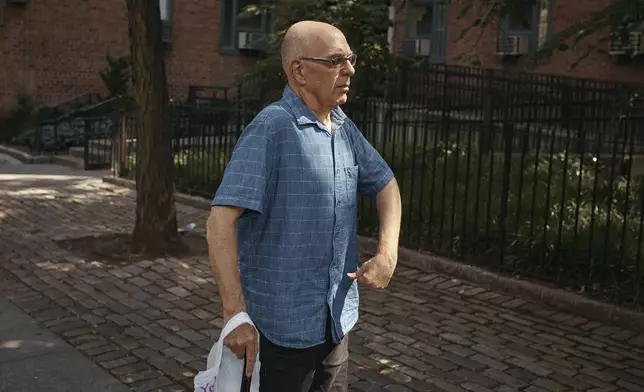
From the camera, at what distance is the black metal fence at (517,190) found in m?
6.43

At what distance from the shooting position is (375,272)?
2.74m

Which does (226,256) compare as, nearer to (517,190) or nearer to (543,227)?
(543,227)

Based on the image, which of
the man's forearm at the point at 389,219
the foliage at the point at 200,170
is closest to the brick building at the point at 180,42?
the foliage at the point at 200,170

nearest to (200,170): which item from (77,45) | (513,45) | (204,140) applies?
(204,140)

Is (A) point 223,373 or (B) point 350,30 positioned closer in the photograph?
(A) point 223,373

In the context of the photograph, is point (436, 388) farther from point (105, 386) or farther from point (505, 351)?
point (105, 386)

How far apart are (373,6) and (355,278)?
732cm

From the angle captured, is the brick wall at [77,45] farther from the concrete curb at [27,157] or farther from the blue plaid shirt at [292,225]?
the blue plaid shirt at [292,225]

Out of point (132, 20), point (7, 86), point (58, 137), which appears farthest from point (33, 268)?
point (7, 86)

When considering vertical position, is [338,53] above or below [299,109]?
above

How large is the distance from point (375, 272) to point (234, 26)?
22337 mm

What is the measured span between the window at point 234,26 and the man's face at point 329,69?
71.3 ft

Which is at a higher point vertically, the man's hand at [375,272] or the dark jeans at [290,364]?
the man's hand at [375,272]

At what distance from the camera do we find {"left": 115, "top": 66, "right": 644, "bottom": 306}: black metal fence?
643cm
